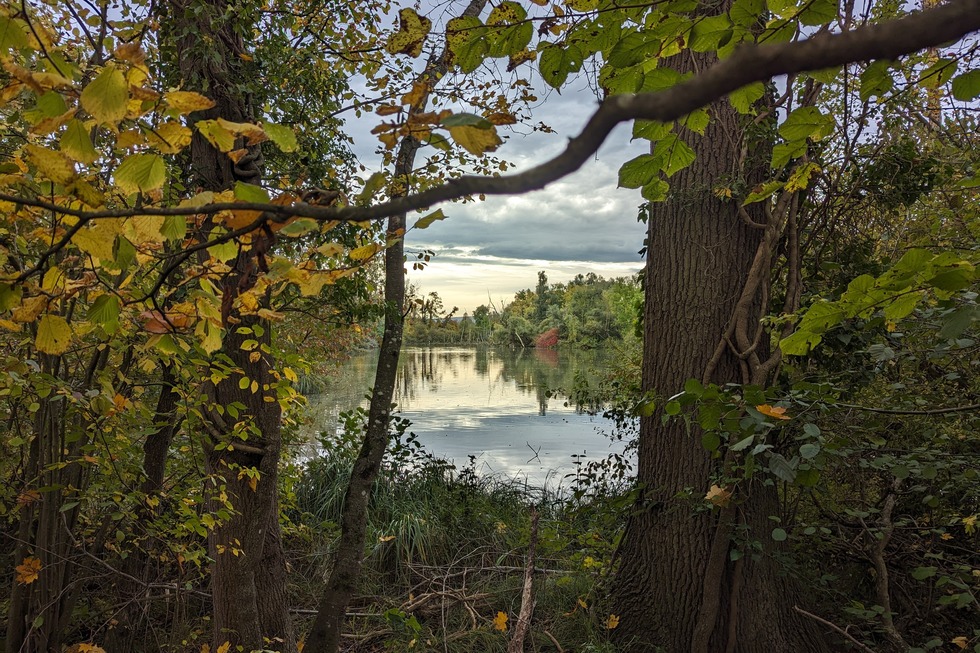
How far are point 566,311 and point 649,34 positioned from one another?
30.3 meters

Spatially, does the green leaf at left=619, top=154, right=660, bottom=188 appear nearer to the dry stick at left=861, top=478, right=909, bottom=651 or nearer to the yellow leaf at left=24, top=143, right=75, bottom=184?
the yellow leaf at left=24, top=143, right=75, bottom=184

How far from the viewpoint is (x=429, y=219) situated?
92 cm

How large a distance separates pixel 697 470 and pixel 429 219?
2.09m

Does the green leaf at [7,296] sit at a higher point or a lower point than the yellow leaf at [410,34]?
lower

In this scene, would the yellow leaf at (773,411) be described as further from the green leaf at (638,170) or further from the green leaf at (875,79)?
the green leaf at (875,79)

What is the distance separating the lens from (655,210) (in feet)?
9.21

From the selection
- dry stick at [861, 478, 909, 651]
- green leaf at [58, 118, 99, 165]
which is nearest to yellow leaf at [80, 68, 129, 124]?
green leaf at [58, 118, 99, 165]

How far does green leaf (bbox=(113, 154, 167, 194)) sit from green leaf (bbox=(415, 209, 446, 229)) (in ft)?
1.26

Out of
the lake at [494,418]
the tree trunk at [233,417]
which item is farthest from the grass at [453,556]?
the lake at [494,418]

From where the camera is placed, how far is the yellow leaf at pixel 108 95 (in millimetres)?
714

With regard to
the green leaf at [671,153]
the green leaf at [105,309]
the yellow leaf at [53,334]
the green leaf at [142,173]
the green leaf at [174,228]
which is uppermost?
the green leaf at [671,153]

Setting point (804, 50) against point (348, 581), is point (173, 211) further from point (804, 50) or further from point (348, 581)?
point (348, 581)

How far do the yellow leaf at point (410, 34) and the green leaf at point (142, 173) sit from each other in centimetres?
55

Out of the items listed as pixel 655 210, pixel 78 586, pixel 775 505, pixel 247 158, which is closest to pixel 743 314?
pixel 655 210
